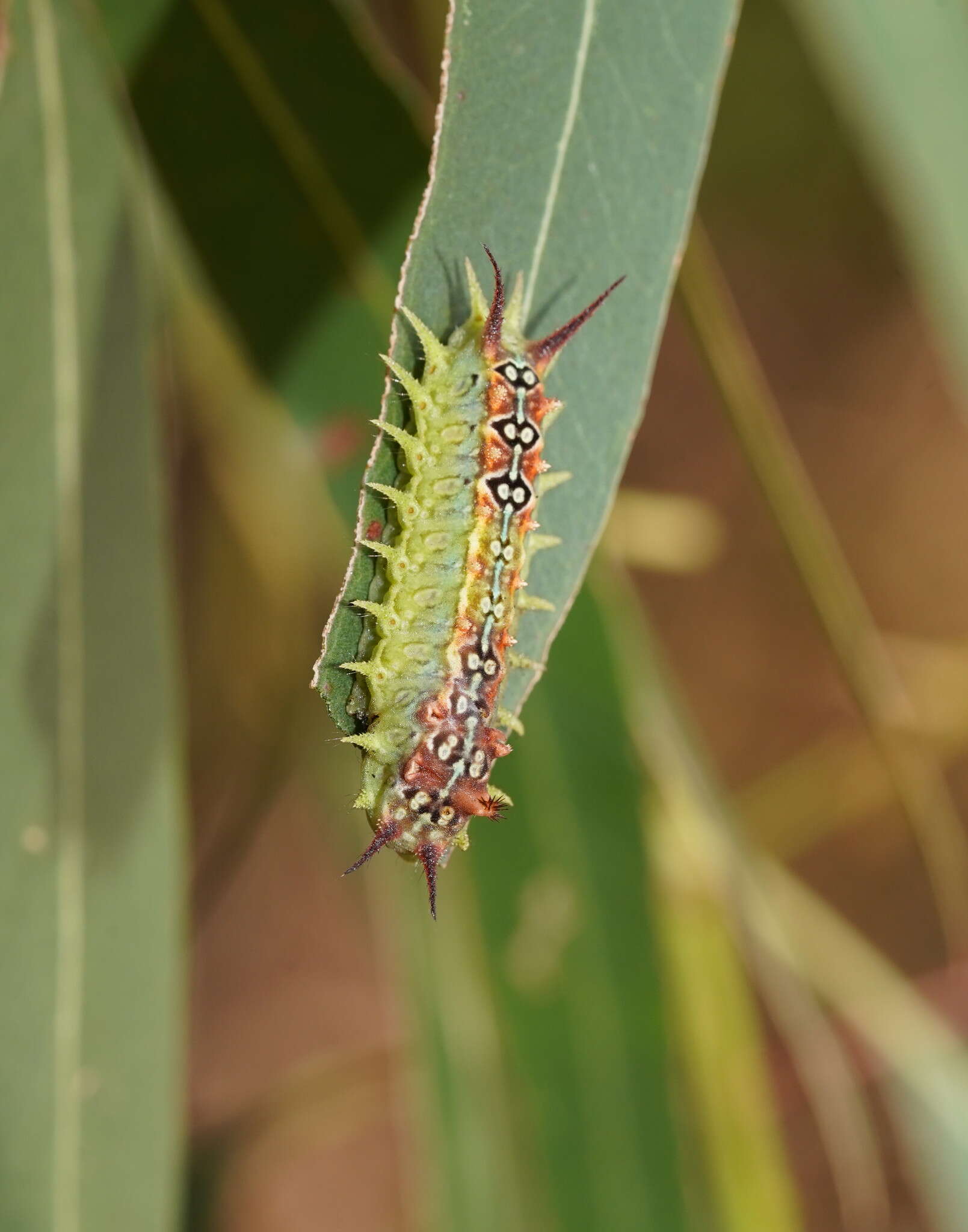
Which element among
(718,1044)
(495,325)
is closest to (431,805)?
(495,325)

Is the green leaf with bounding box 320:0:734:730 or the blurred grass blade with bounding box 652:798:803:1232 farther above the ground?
the green leaf with bounding box 320:0:734:730

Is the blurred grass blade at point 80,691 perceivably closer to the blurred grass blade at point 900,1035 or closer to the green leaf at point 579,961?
the green leaf at point 579,961

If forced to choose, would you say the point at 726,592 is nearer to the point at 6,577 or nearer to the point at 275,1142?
the point at 275,1142

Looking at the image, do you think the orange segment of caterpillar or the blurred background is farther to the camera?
the blurred background

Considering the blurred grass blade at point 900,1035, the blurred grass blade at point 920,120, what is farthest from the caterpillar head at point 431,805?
the blurred grass blade at point 900,1035

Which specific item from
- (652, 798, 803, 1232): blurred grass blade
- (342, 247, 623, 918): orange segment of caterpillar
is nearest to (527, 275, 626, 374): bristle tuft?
(342, 247, 623, 918): orange segment of caterpillar

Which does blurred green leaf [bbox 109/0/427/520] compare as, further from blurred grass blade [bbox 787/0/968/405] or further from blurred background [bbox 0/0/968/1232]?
blurred grass blade [bbox 787/0/968/405]
